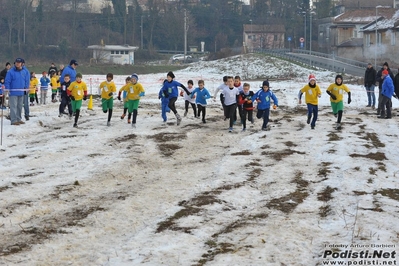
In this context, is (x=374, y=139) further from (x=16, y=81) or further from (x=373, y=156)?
(x=16, y=81)

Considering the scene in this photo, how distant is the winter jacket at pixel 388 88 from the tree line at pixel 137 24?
73.5 m

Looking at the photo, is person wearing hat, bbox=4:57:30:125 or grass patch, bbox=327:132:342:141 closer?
grass patch, bbox=327:132:342:141

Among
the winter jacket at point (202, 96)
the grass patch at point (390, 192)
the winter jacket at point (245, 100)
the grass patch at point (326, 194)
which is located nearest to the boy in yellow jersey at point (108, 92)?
the winter jacket at point (202, 96)

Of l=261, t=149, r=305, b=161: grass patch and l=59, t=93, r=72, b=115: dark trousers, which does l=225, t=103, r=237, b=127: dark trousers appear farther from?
l=59, t=93, r=72, b=115: dark trousers

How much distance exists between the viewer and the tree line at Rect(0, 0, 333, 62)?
99.8m

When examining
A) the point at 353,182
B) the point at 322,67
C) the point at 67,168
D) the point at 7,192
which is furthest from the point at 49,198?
the point at 322,67

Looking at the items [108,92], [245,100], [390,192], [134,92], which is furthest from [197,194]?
[108,92]

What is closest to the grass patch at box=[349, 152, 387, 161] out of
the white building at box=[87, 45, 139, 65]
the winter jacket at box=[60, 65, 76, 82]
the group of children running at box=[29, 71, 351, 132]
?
the group of children running at box=[29, 71, 351, 132]

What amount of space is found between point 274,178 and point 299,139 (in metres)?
4.98

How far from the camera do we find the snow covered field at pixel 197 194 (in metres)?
8.59

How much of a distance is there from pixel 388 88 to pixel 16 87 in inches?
461

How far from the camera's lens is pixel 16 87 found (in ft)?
66.1

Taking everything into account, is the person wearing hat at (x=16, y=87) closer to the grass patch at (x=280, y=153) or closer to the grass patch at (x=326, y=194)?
the grass patch at (x=280, y=153)

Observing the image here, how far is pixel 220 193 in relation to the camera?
11695mm
